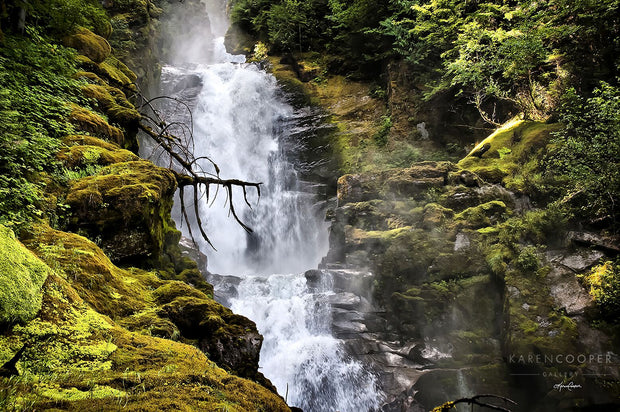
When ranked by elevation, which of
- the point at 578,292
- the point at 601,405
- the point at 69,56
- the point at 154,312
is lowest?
the point at 601,405

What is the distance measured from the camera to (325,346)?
29.0ft

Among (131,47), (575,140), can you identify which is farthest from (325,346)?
(131,47)

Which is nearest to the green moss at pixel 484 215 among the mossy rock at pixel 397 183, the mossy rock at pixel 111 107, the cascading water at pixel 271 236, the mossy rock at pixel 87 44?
the mossy rock at pixel 397 183

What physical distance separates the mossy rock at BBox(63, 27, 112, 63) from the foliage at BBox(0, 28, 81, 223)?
1315 mm

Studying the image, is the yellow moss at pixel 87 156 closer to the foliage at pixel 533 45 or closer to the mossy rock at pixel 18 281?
the mossy rock at pixel 18 281

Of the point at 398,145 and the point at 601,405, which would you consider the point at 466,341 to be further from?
the point at 398,145

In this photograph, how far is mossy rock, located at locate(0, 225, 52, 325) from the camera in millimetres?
1614

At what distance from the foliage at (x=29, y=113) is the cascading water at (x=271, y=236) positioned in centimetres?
210

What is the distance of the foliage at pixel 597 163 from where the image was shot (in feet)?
22.1

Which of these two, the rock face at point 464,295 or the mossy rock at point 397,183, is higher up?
the mossy rock at point 397,183

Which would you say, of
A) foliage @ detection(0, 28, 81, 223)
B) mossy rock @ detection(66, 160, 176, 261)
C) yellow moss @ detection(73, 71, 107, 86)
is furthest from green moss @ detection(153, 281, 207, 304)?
yellow moss @ detection(73, 71, 107, 86)

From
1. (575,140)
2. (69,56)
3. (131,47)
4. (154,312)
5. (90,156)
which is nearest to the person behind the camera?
(154,312)

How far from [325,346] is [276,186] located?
35.1 feet
